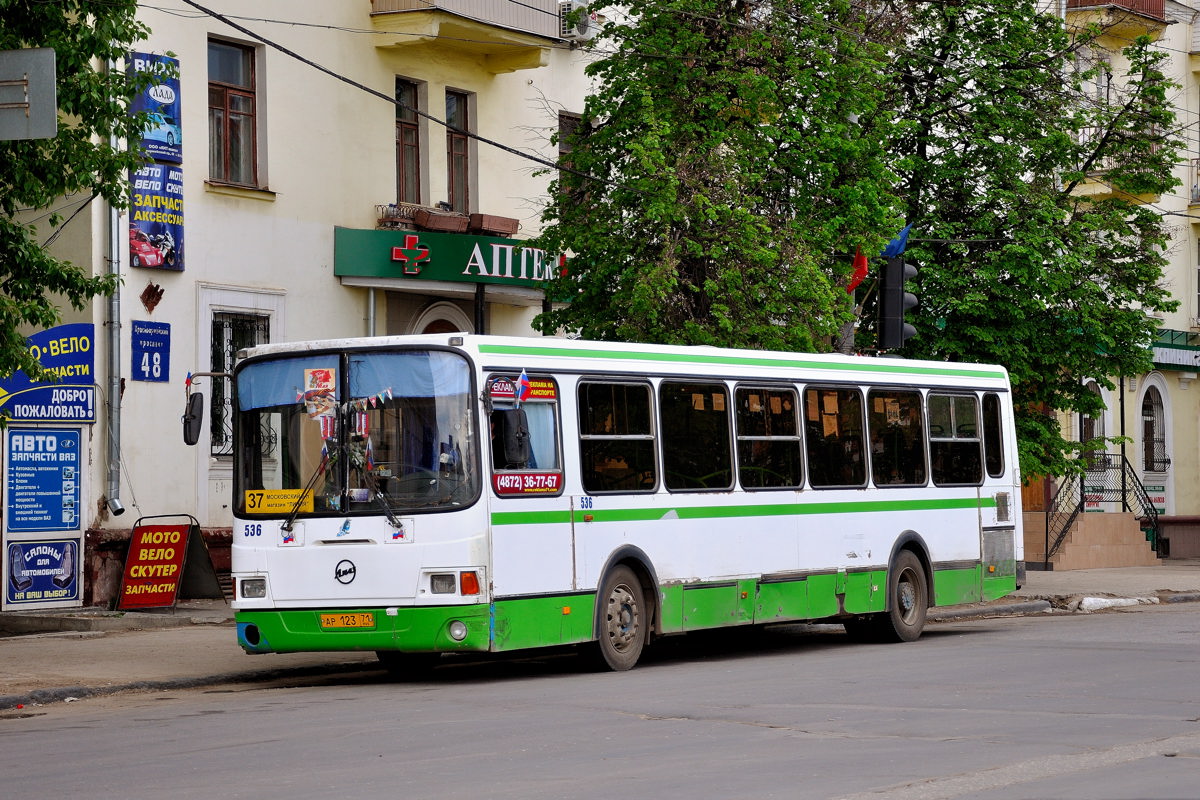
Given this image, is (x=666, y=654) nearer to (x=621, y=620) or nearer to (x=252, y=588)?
(x=621, y=620)

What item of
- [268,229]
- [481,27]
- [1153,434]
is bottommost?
[1153,434]

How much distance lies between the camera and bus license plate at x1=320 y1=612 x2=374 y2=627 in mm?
13797

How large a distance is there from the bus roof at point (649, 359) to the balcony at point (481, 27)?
9247 millimetres

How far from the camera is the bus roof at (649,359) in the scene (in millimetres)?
13969

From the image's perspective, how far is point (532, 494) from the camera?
1417 centimetres

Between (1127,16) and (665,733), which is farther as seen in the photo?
(1127,16)

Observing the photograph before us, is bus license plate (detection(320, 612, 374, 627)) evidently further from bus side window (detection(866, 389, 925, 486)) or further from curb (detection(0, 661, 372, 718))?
bus side window (detection(866, 389, 925, 486))

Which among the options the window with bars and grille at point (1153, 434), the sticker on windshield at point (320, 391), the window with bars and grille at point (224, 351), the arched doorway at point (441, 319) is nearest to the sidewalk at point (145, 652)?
the window with bars and grille at point (224, 351)

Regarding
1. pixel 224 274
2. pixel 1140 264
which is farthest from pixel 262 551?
pixel 1140 264

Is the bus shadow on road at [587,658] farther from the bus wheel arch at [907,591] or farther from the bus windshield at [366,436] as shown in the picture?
the bus windshield at [366,436]

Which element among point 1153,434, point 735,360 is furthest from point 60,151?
point 1153,434

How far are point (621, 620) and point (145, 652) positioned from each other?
4869 millimetres

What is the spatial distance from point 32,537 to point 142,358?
8.88 feet

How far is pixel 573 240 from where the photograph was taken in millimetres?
23125
